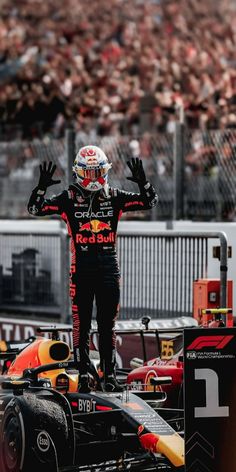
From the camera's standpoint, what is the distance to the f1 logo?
7.23 meters

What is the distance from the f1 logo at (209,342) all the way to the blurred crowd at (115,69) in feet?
33.3

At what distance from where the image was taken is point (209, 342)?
724cm

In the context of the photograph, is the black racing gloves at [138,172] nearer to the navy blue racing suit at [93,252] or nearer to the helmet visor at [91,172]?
the navy blue racing suit at [93,252]

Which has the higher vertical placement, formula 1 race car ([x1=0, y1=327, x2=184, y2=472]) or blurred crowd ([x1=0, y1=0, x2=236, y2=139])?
blurred crowd ([x1=0, y1=0, x2=236, y2=139])

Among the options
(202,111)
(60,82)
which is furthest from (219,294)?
(60,82)

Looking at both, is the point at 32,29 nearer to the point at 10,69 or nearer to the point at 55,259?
the point at 10,69

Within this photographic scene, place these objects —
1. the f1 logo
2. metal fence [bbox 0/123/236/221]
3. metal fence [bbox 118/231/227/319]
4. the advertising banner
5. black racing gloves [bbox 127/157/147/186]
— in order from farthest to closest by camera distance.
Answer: metal fence [bbox 0/123/236/221] < metal fence [bbox 118/231/227/319] < the advertising banner < black racing gloves [bbox 127/157/147/186] < the f1 logo

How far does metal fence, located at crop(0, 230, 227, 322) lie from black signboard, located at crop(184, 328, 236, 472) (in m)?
4.48

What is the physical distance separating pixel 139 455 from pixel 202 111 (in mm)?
11322

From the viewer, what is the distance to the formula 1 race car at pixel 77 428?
8156mm

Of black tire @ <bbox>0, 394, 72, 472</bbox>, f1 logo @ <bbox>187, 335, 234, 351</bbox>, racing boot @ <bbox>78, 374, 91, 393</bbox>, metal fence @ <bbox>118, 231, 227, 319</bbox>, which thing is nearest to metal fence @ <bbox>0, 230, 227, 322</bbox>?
metal fence @ <bbox>118, 231, 227, 319</bbox>

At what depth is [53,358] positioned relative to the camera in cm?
970

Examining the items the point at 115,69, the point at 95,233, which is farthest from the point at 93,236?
the point at 115,69

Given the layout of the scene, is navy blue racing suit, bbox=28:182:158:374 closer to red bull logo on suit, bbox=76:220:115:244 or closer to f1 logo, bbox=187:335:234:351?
red bull logo on suit, bbox=76:220:115:244
